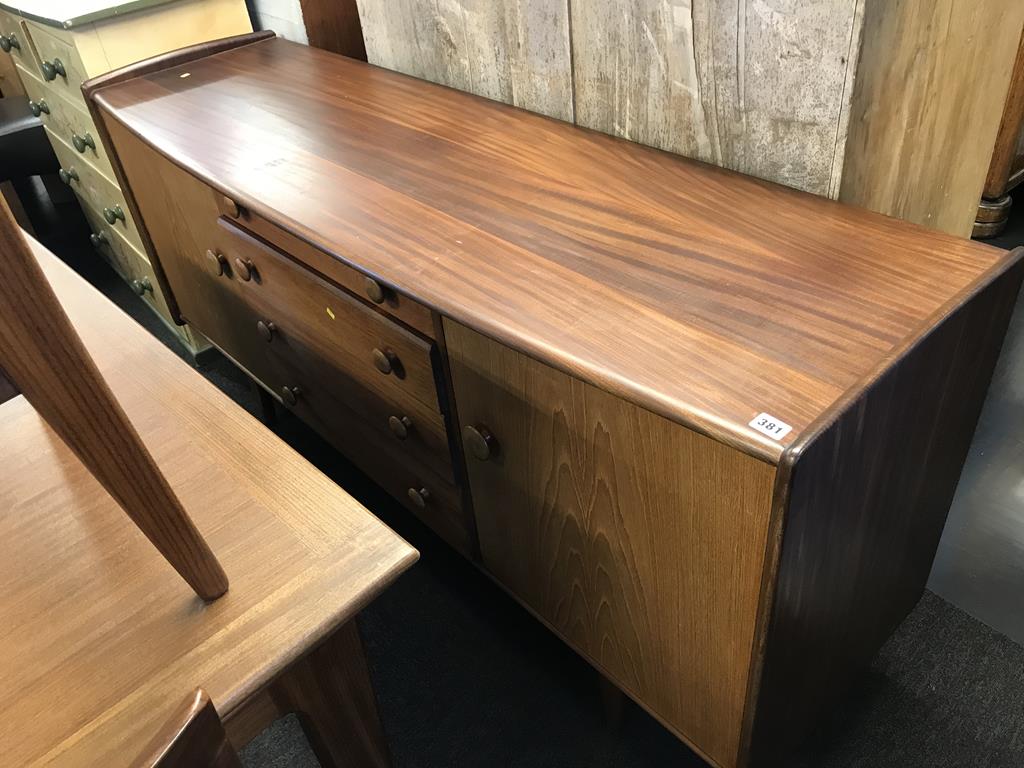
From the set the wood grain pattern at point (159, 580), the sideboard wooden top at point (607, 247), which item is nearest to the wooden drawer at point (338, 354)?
the sideboard wooden top at point (607, 247)

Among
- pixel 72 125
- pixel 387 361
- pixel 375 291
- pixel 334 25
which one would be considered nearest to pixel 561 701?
pixel 387 361

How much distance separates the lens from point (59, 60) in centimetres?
182

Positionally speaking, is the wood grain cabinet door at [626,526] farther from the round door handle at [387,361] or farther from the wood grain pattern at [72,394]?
the wood grain pattern at [72,394]

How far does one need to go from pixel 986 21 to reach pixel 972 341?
17.2 inches

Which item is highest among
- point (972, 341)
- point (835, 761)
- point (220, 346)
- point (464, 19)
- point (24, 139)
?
point (464, 19)

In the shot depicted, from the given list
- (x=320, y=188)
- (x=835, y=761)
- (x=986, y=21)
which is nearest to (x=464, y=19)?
(x=320, y=188)

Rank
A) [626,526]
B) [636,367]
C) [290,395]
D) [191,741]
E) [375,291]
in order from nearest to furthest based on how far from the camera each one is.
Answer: [191,741], [636,367], [626,526], [375,291], [290,395]

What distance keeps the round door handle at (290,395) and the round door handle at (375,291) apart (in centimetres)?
50

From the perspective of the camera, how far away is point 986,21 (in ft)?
3.34

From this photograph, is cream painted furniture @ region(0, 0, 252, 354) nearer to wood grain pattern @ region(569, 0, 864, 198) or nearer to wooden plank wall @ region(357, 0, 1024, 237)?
wooden plank wall @ region(357, 0, 1024, 237)

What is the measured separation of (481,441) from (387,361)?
0.17 metres

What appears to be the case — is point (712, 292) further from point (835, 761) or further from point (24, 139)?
point (24, 139)

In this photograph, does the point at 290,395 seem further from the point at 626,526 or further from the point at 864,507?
the point at 864,507

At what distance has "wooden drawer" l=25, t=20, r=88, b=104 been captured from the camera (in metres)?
1.74
